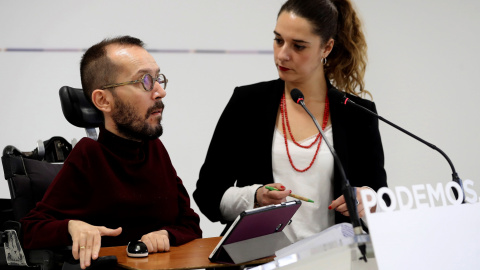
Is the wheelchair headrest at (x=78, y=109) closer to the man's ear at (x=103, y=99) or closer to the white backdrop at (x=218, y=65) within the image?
the man's ear at (x=103, y=99)

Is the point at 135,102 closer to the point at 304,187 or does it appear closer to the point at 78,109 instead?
the point at 78,109

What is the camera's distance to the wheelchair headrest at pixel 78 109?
183 cm

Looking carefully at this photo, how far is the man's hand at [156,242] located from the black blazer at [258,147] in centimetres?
43

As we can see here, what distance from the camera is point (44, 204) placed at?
1567 mm

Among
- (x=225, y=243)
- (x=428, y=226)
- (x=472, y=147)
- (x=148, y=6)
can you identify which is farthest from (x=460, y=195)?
(x=472, y=147)

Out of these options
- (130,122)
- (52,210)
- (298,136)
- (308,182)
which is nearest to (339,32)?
(298,136)

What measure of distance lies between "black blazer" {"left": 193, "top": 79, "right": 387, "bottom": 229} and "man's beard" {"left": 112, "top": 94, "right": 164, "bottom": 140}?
0.36 metres

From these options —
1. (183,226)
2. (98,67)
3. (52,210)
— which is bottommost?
(183,226)

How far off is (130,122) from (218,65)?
160 centimetres

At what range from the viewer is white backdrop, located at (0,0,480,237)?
2900 millimetres

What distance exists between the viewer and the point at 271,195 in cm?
164

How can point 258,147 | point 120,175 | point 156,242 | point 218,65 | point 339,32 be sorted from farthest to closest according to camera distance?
point 218,65 < point 339,32 < point 258,147 < point 120,175 < point 156,242

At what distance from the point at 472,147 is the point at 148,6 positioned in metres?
2.09

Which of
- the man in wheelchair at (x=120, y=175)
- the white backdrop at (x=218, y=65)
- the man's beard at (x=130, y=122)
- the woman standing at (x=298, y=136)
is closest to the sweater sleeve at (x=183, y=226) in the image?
the man in wheelchair at (x=120, y=175)
